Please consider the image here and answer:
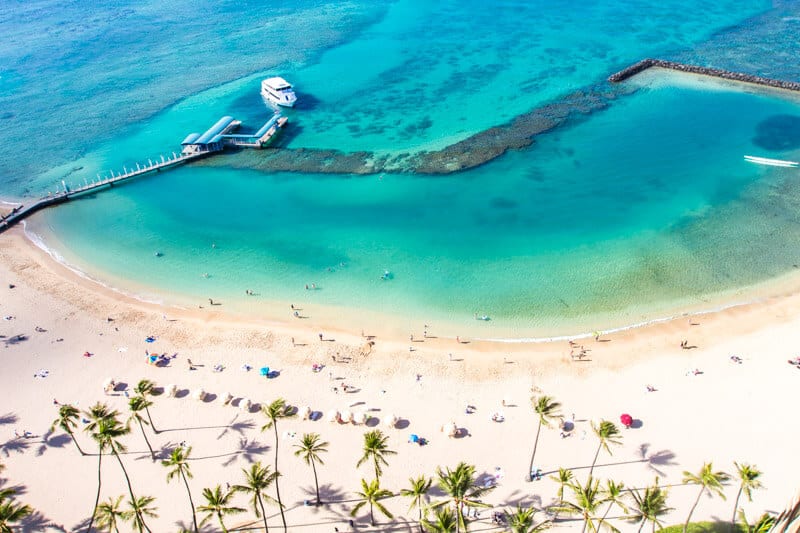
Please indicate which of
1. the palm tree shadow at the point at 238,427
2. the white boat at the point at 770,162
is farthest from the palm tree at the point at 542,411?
the white boat at the point at 770,162

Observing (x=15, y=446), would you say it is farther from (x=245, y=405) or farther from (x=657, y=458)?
(x=657, y=458)

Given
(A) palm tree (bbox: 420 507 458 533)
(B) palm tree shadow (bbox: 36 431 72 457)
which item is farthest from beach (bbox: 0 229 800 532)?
(A) palm tree (bbox: 420 507 458 533)

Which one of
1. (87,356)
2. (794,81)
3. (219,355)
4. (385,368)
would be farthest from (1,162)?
(794,81)

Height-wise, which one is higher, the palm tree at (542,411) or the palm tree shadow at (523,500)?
the palm tree at (542,411)

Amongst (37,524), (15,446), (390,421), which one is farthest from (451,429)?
(15,446)

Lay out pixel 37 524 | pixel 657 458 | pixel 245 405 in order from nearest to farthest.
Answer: pixel 37 524 < pixel 657 458 < pixel 245 405

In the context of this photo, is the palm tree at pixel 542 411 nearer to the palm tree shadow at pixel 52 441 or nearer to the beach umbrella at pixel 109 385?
the beach umbrella at pixel 109 385
